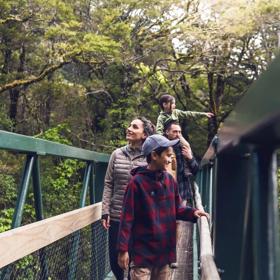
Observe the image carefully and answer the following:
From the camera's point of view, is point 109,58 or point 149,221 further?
point 109,58

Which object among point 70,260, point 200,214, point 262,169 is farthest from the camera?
point 70,260

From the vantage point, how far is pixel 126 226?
265 centimetres

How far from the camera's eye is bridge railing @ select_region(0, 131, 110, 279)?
5.85ft

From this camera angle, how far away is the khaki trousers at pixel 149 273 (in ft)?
8.84

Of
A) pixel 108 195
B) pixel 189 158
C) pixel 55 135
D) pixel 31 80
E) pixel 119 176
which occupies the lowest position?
pixel 108 195

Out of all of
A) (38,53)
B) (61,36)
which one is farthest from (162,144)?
(38,53)

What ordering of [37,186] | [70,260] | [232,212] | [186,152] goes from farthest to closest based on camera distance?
[186,152] < [70,260] < [37,186] < [232,212]

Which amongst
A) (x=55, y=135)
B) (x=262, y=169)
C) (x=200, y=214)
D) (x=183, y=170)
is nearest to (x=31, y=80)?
(x=55, y=135)

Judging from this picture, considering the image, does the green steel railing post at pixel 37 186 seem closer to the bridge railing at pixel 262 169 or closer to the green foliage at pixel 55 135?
the bridge railing at pixel 262 169

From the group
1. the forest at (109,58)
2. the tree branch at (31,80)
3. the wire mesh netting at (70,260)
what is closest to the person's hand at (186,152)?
the wire mesh netting at (70,260)

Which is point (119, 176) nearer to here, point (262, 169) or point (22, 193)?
point (22, 193)

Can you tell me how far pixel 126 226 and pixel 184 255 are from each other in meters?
2.00

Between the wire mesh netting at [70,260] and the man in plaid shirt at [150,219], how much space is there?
A: 366 millimetres

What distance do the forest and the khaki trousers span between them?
849 cm
